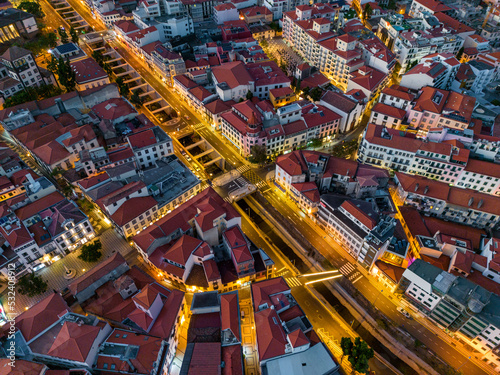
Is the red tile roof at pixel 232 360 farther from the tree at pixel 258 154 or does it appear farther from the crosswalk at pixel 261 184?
the tree at pixel 258 154

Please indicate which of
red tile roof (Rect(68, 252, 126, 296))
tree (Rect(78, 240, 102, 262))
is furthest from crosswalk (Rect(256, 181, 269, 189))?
tree (Rect(78, 240, 102, 262))

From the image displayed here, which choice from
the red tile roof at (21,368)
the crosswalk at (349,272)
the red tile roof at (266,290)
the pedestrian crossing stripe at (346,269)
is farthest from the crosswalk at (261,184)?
the red tile roof at (21,368)

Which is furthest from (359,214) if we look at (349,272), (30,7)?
(30,7)

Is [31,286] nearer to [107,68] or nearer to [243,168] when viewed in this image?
[243,168]

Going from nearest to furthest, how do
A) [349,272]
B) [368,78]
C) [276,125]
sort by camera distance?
[349,272], [276,125], [368,78]

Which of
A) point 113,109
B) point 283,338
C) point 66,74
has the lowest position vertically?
point 283,338
